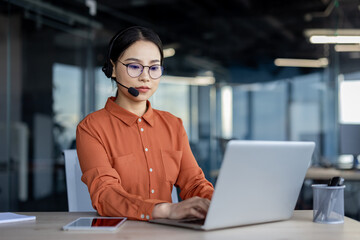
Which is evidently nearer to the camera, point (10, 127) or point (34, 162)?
point (10, 127)

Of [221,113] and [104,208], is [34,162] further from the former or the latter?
[104,208]

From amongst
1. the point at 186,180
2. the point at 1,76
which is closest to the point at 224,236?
the point at 186,180

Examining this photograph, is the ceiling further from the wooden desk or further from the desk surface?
the wooden desk

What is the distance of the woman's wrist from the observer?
140cm

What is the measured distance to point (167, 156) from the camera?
1.82m

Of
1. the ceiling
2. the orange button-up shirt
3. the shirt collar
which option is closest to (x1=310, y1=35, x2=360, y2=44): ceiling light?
the ceiling

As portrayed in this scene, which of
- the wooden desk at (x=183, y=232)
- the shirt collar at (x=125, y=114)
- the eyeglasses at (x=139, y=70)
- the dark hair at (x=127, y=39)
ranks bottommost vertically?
the wooden desk at (x=183, y=232)

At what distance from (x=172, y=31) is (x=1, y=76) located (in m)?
3.05

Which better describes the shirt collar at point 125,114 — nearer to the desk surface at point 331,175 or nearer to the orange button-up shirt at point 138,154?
the orange button-up shirt at point 138,154

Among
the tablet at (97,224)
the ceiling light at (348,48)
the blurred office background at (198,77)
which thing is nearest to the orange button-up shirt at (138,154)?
the tablet at (97,224)

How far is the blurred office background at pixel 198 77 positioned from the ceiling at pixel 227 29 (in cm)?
1

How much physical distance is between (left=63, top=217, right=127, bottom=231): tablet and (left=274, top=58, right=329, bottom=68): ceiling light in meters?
5.33

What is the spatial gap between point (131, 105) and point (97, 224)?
597 mm

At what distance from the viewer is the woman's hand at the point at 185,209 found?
1.34 metres
